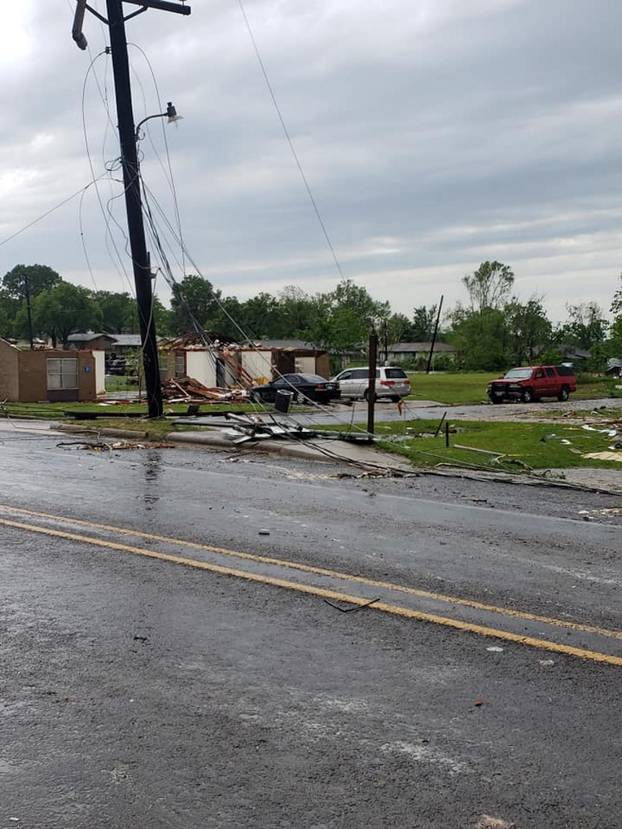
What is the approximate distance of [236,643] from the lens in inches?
205

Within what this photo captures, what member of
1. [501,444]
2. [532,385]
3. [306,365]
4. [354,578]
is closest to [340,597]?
[354,578]

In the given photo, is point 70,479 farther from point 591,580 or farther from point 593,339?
point 593,339

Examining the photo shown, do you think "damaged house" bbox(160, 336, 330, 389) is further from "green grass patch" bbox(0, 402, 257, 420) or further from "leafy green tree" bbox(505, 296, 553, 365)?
"leafy green tree" bbox(505, 296, 553, 365)

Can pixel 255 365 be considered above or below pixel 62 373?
above

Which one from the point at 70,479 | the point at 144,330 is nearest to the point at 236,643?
the point at 70,479

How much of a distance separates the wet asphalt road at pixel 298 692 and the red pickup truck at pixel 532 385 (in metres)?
31.3

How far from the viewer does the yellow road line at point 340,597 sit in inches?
201

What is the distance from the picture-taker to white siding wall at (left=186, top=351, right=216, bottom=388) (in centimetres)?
4615

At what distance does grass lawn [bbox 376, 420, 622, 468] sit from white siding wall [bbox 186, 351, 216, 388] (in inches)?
960

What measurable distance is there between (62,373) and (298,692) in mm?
35518

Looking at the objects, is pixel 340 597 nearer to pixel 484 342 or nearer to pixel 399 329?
pixel 484 342

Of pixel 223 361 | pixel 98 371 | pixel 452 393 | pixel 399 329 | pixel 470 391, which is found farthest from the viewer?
pixel 399 329

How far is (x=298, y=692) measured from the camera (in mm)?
4457

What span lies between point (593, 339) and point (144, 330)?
113 metres
